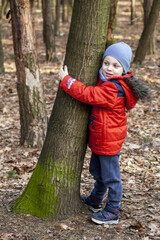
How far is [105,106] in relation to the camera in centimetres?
298

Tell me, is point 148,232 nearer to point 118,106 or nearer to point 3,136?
point 118,106

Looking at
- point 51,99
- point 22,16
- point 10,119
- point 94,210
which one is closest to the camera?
point 94,210

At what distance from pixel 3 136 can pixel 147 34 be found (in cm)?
676

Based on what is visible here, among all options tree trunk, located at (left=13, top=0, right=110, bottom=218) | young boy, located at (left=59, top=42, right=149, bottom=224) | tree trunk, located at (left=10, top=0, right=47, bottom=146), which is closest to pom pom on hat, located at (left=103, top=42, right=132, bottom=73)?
young boy, located at (left=59, top=42, right=149, bottom=224)

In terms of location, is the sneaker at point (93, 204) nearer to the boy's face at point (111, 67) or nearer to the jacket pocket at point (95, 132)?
the jacket pocket at point (95, 132)

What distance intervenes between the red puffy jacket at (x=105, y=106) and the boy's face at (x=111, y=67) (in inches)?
2.1

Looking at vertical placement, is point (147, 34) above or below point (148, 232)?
above

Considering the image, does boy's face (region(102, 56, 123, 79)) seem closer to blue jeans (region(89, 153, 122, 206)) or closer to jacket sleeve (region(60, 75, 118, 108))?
jacket sleeve (region(60, 75, 118, 108))

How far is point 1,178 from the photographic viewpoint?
15.4 ft

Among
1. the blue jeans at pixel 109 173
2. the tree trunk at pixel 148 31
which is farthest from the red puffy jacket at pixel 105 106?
the tree trunk at pixel 148 31

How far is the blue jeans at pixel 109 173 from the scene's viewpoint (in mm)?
3182

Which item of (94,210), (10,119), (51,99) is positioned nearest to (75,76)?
(94,210)

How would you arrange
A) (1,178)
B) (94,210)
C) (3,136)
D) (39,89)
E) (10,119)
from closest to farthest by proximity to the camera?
(94,210) < (1,178) < (39,89) < (3,136) < (10,119)

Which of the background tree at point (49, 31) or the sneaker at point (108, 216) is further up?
the background tree at point (49, 31)
